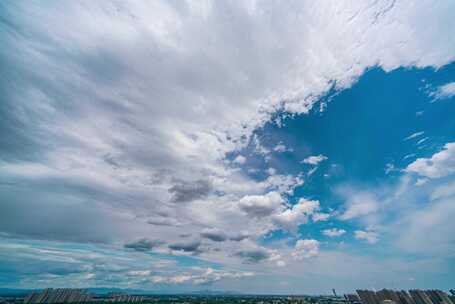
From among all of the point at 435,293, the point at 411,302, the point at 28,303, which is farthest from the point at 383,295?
the point at 28,303

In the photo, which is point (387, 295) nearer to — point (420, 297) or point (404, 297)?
point (404, 297)

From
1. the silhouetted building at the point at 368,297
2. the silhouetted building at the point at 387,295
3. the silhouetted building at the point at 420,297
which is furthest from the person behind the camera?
the silhouetted building at the point at 368,297

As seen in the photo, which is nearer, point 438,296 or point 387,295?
point 438,296

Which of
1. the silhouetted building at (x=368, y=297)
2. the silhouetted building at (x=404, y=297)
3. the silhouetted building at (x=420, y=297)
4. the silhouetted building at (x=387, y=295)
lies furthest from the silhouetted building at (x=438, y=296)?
the silhouetted building at (x=368, y=297)

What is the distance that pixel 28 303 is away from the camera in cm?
19412

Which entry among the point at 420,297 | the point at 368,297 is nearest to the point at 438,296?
the point at 420,297

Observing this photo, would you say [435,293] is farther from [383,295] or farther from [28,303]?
[28,303]

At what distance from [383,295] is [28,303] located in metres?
294

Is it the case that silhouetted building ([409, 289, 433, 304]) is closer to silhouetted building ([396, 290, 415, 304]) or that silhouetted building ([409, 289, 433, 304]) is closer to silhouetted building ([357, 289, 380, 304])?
silhouetted building ([396, 290, 415, 304])

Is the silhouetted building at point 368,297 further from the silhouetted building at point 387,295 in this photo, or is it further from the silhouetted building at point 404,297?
the silhouetted building at point 404,297

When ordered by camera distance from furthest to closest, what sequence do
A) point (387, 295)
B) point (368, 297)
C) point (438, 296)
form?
1. point (368, 297)
2. point (387, 295)
3. point (438, 296)

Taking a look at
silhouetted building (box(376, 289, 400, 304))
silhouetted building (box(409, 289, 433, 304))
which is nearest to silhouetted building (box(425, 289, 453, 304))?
silhouetted building (box(409, 289, 433, 304))

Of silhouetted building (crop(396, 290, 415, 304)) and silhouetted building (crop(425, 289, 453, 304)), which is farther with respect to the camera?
silhouetted building (crop(396, 290, 415, 304))

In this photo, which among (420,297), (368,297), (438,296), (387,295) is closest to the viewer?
(438,296)
